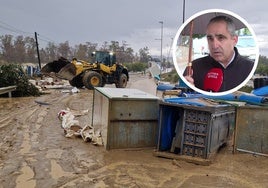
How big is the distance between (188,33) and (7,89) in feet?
48.3

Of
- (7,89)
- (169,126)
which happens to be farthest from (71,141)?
(7,89)

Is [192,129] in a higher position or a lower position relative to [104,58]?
lower

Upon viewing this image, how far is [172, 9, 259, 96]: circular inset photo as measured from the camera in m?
1.65

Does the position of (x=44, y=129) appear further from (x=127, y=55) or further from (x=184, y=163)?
(x=127, y=55)

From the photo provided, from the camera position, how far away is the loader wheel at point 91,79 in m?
19.1

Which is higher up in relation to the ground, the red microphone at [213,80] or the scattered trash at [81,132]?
the red microphone at [213,80]

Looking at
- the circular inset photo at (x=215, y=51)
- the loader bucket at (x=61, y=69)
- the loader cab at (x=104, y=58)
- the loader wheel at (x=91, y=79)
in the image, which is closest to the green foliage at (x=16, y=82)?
the loader bucket at (x=61, y=69)

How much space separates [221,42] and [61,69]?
18275 mm

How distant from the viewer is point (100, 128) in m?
7.04

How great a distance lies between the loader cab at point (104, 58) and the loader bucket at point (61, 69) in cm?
287

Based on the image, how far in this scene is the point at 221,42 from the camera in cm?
165

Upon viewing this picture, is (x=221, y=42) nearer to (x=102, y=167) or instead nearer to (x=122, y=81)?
(x=102, y=167)

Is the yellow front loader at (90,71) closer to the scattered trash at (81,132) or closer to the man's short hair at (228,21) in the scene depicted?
the scattered trash at (81,132)

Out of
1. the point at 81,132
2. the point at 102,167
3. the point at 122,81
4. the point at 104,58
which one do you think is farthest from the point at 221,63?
the point at 104,58
